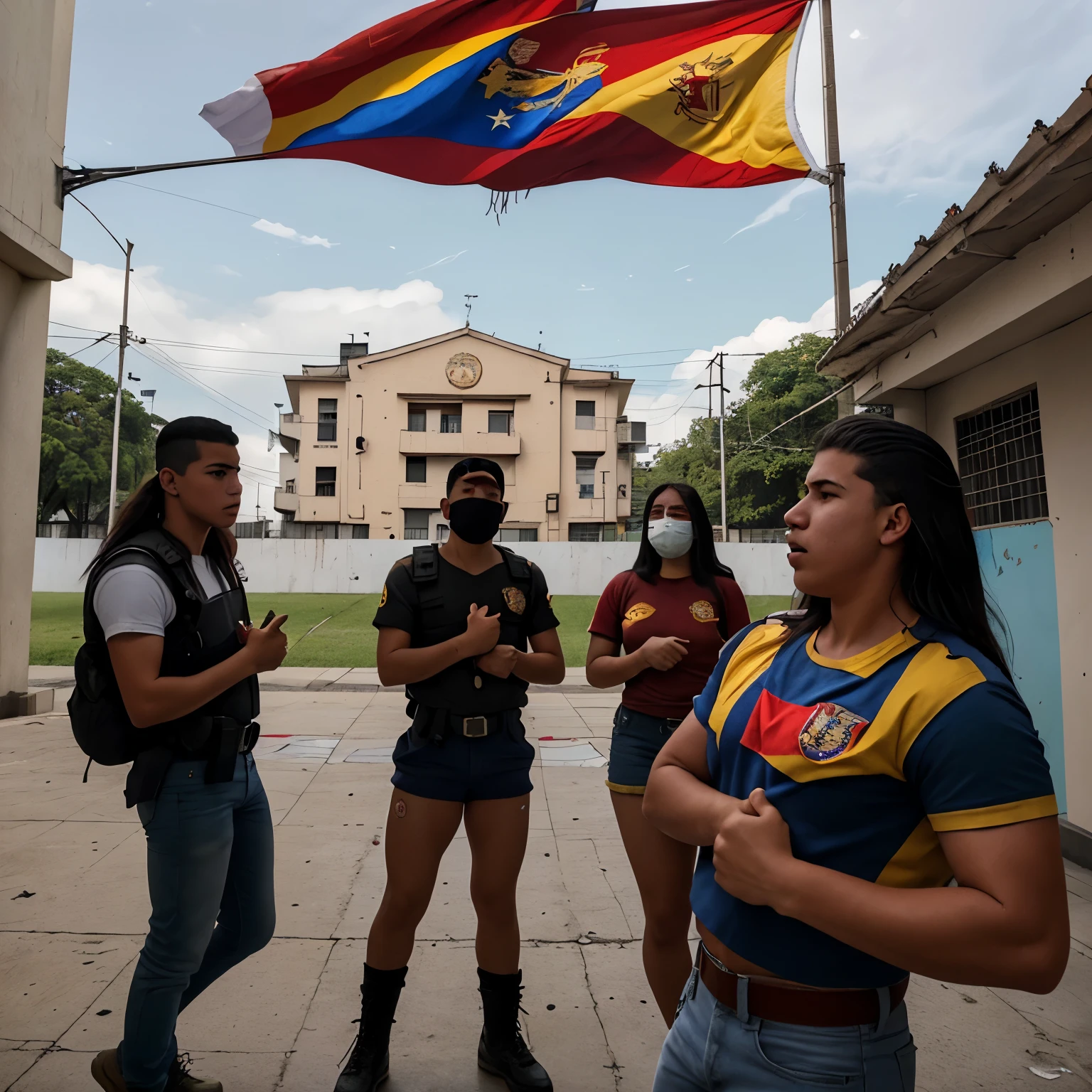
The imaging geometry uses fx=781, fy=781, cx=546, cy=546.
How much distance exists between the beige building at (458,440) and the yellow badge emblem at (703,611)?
3061 centimetres

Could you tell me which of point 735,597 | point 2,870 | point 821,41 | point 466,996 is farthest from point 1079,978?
point 821,41

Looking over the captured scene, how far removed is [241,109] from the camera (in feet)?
17.3

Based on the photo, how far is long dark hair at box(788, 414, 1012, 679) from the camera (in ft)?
4.10

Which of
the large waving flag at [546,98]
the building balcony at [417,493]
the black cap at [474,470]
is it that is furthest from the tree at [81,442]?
the black cap at [474,470]

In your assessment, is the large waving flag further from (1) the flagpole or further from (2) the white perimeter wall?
(2) the white perimeter wall

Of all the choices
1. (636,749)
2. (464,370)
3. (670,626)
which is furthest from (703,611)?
(464,370)

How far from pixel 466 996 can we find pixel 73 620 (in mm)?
20957

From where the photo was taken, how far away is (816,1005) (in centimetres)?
122

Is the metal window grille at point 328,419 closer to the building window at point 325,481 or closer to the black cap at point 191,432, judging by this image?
the building window at point 325,481

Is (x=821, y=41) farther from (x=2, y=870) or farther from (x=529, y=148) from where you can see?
(x=2, y=870)

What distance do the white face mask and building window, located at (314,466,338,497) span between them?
32.9 metres

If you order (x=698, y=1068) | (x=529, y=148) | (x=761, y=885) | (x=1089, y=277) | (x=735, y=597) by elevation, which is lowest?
(x=698, y=1068)

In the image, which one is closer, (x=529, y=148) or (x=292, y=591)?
(x=529, y=148)

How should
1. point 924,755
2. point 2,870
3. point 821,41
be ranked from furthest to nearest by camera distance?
1. point 821,41
2. point 2,870
3. point 924,755
